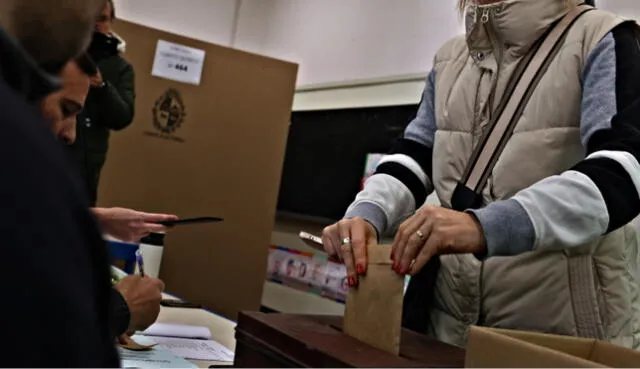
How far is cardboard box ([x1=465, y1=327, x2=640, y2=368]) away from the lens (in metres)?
0.61

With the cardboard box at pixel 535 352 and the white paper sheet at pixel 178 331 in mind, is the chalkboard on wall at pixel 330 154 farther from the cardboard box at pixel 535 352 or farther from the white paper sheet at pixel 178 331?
the cardboard box at pixel 535 352

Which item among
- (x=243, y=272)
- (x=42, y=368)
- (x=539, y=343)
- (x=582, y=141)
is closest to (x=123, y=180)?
(x=243, y=272)

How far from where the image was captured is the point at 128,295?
3.78ft

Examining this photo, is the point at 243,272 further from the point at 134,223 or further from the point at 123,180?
the point at 134,223

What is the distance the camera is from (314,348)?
738 mm

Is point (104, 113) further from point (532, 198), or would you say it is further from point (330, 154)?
point (532, 198)

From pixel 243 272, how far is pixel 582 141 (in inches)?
81.2

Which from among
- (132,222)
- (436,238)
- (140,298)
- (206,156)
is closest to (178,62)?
(206,156)

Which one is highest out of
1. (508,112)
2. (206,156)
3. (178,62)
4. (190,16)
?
(190,16)

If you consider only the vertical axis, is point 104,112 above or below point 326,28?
below

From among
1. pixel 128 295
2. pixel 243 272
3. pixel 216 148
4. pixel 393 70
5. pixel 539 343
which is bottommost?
pixel 243 272

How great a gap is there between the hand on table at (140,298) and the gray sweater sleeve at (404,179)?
347 millimetres

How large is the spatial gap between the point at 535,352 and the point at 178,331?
90cm

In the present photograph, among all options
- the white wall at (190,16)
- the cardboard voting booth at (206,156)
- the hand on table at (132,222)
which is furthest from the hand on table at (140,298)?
the white wall at (190,16)
